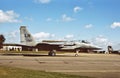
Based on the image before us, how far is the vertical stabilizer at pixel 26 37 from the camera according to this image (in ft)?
209

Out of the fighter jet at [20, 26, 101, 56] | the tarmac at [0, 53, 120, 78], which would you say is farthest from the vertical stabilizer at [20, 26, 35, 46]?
the tarmac at [0, 53, 120, 78]

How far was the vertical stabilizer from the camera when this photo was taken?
63.6 m

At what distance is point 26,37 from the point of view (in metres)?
64.9

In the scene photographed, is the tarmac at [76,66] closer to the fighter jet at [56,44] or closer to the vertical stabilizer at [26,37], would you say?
the fighter jet at [56,44]

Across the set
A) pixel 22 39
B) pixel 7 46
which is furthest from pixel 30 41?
pixel 7 46

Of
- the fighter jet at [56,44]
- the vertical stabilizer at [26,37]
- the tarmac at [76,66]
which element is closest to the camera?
the tarmac at [76,66]

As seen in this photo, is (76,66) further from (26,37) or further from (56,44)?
(26,37)

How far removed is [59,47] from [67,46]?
168 cm

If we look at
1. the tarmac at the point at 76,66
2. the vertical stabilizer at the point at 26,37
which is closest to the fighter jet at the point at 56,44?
the vertical stabilizer at the point at 26,37

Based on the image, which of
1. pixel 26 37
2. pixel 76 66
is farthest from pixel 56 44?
pixel 76 66

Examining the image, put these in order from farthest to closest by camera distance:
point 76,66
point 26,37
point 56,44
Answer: point 26,37
point 56,44
point 76,66

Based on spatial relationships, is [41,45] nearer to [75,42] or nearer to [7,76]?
[75,42]

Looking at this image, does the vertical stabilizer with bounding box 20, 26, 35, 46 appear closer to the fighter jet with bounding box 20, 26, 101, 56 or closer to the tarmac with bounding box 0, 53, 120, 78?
the fighter jet with bounding box 20, 26, 101, 56

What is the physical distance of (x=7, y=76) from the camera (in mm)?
16234
